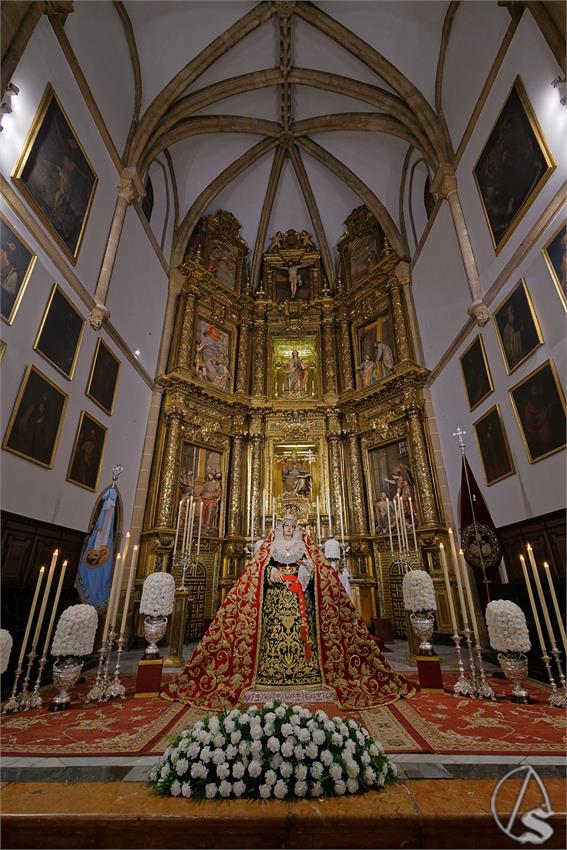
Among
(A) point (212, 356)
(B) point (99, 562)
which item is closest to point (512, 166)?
(A) point (212, 356)

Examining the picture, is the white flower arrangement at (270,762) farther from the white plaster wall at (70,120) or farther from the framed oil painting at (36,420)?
the white plaster wall at (70,120)

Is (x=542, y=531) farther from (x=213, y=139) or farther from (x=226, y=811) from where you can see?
(x=213, y=139)

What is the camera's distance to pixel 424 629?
5.39 metres

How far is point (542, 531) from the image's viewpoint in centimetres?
647

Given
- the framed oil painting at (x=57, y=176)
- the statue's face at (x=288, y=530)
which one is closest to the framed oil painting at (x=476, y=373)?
the statue's face at (x=288, y=530)

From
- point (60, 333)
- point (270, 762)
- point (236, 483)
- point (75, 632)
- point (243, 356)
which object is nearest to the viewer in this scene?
point (270, 762)

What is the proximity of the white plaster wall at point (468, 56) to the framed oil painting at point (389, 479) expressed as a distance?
8.76m

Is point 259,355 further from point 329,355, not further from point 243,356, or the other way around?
point 329,355

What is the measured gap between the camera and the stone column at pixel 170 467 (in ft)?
36.1

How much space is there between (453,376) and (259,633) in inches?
319

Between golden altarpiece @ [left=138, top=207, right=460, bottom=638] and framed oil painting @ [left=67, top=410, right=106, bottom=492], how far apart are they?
2.79 m

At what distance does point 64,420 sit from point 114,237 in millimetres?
5068

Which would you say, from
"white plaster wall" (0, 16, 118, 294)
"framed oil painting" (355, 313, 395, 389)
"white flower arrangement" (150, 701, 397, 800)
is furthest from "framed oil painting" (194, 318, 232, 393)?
"white flower arrangement" (150, 701, 397, 800)

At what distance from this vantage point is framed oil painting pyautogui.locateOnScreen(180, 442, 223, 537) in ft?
40.4
